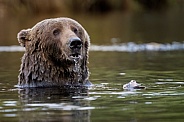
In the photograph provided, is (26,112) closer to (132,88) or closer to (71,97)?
(71,97)

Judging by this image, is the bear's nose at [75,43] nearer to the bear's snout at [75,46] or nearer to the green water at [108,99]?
the bear's snout at [75,46]

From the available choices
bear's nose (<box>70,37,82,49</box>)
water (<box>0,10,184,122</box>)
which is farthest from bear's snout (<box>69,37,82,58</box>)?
water (<box>0,10,184,122</box>)

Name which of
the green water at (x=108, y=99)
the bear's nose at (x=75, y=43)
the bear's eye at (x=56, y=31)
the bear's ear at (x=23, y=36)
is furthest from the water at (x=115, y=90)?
the bear's eye at (x=56, y=31)

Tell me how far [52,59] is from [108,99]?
7.13 ft

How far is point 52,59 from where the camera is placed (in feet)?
40.0

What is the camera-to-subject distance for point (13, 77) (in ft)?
48.6

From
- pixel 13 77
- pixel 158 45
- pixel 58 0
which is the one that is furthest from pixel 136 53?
pixel 58 0

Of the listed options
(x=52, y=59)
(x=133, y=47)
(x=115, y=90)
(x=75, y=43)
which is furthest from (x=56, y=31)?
(x=133, y=47)

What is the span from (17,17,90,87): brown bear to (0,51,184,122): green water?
402mm

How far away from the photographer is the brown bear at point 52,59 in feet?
39.7

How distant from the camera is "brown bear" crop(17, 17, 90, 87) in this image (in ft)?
39.7

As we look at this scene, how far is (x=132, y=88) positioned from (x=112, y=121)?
3377 millimetres

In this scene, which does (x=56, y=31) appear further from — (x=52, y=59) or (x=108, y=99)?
(x=108, y=99)

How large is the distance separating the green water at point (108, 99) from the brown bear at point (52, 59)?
40 cm
